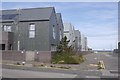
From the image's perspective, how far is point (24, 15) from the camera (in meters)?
42.8

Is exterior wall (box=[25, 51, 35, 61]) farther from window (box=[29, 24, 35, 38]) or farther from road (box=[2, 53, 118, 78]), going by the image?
road (box=[2, 53, 118, 78])

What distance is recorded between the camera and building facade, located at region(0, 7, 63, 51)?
40562mm

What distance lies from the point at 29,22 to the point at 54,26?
5091 millimetres

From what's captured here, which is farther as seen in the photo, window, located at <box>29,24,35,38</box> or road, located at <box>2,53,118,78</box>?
window, located at <box>29,24,35,38</box>

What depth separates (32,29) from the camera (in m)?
41.2

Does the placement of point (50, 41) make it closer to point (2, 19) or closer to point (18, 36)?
point (18, 36)

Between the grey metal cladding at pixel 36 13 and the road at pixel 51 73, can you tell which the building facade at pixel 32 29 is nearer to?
the grey metal cladding at pixel 36 13

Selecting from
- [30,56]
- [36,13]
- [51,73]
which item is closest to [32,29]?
[36,13]

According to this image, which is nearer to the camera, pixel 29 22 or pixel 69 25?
pixel 29 22

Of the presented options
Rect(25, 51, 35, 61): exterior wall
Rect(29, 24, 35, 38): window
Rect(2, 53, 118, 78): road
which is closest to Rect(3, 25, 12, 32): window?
Rect(29, 24, 35, 38): window

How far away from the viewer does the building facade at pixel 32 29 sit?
4056 centimetres

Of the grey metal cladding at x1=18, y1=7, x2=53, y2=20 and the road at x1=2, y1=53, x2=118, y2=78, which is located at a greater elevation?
the grey metal cladding at x1=18, y1=7, x2=53, y2=20

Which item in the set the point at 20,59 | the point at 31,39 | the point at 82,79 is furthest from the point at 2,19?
the point at 82,79

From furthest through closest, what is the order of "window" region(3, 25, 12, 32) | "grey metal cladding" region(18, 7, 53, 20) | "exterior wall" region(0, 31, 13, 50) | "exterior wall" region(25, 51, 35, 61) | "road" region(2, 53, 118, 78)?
"window" region(3, 25, 12, 32)
"grey metal cladding" region(18, 7, 53, 20)
"exterior wall" region(0, 31, 13, 50)
"exterior wall" region(25, 51, 35, 61)
"road" region(2, 53, 118, 78)
